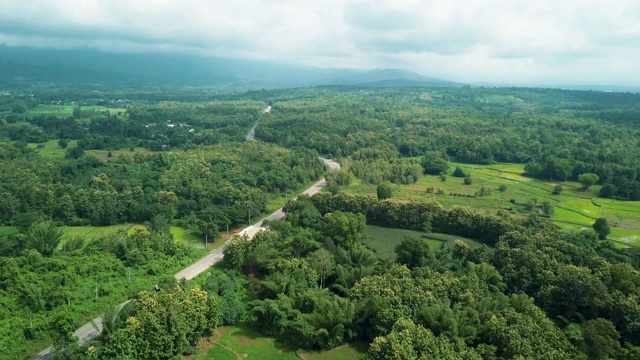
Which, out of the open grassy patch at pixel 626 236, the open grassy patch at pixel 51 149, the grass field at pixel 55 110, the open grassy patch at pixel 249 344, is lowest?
the grass field at pixel 55 110

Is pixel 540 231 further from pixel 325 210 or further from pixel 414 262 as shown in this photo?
pixel 325 210

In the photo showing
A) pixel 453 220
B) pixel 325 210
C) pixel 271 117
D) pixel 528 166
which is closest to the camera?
pixel 453 220

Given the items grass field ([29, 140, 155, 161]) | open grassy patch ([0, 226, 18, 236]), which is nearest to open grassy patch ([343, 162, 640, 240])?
open grassy patch ([0, 226, 18, 236])

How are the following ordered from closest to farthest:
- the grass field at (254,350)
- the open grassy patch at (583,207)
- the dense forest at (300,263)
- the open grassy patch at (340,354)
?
the dense forest at (300,263)
the grass field at (254,350)
the open grassy patch at (340,354)
the open grassy patch at (583,207)

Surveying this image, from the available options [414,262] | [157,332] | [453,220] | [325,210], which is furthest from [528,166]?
[157,332]

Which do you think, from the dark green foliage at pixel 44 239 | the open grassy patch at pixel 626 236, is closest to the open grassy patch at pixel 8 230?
the dark green foliage at pixel 44 239

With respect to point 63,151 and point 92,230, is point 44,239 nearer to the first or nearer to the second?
point 92,230

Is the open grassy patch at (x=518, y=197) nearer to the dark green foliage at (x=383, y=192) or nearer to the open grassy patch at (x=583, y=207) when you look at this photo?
the open grassy patch at (x=583, y=207)
